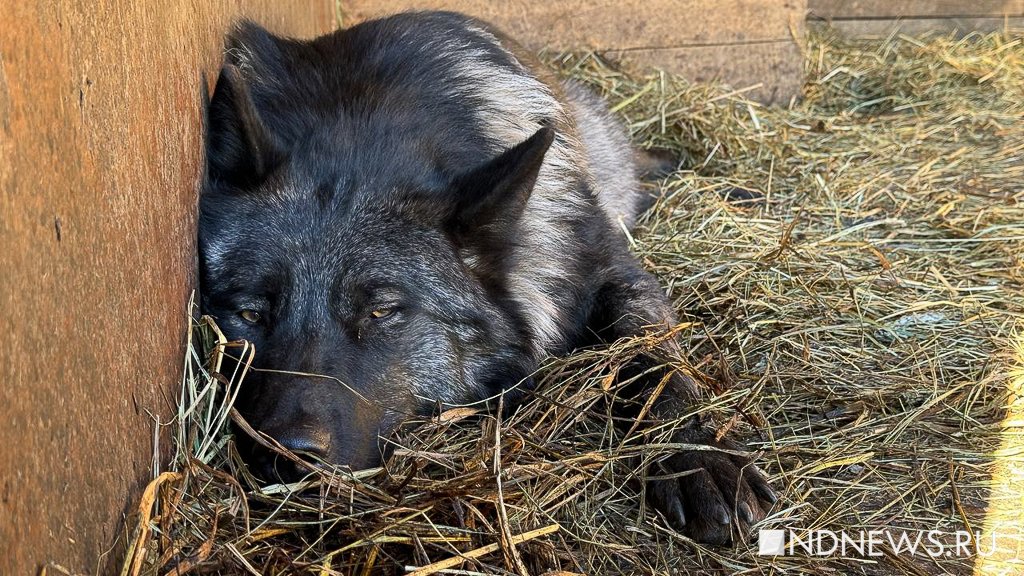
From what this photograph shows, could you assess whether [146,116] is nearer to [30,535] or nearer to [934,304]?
[30,535]

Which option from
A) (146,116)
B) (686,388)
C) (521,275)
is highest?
(146,116)

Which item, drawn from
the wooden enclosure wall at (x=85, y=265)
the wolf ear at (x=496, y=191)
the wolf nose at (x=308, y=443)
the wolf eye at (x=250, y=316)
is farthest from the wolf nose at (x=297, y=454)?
the wolf ear at (x=496, y=191)

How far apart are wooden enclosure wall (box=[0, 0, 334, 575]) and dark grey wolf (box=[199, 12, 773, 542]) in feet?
0.84

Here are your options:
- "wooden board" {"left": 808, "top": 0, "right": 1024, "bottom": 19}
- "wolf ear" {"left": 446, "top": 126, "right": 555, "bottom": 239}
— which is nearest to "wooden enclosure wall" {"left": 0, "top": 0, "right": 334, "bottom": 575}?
"wolf ear" {"left": 446, "top": 126, "right": 555, "bottom": 239}

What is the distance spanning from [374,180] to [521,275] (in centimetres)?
59

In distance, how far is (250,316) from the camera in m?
2.67

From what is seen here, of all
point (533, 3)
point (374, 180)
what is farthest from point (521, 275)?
point (533, 3)

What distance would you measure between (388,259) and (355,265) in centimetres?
10

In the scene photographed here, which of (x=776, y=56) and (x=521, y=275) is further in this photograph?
(x=776, y=56)

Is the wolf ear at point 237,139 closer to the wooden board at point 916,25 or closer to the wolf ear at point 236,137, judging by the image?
the wolf ear at point 236,137

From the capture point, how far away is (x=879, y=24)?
287 inches

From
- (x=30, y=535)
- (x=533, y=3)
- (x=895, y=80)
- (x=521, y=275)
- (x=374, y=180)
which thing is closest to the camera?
(x=30, y=535)

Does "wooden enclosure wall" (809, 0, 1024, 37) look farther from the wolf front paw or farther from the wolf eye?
the wolf eye

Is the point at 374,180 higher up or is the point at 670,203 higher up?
the point at 374,180
